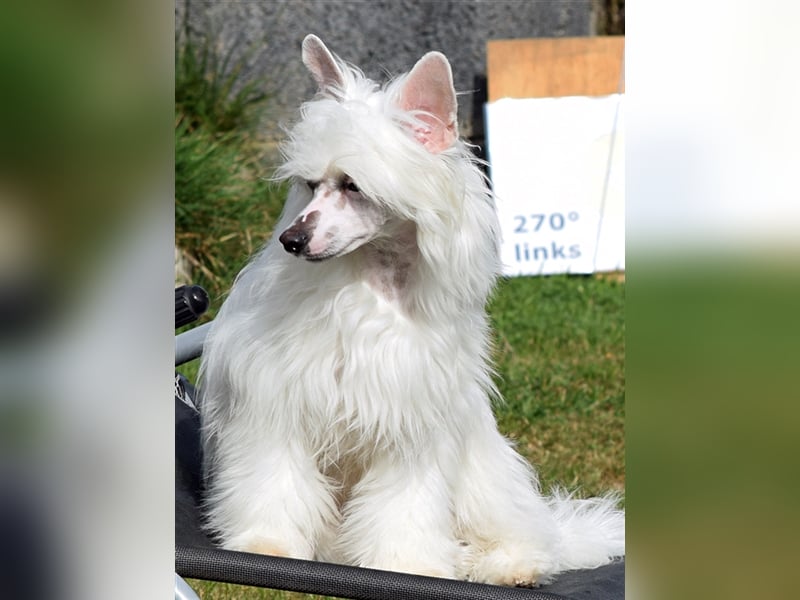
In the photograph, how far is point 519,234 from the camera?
17.0ft

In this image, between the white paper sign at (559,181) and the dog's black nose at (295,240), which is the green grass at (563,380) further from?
the dog's black nose at (295,240)

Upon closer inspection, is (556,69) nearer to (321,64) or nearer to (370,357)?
(321,64)

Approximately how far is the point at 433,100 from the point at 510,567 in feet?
2.83

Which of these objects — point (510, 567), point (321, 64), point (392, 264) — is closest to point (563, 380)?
point (510, 567)

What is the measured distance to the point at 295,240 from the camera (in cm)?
165

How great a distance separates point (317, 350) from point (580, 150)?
3912mm

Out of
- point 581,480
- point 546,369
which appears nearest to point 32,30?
point 581,480

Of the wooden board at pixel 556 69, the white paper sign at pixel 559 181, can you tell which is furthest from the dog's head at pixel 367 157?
the wooden board at pixel 556 69

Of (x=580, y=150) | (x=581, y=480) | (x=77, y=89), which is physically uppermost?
(x=77, y=89)

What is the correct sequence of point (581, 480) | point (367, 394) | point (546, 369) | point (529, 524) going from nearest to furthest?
point (367, 394) → point (529, 524) → point (581, 480) → point (546, 369)

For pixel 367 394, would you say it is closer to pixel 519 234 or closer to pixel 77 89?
pixel 77 89

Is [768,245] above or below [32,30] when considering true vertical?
below

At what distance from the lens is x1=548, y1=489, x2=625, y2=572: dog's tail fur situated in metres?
2.04

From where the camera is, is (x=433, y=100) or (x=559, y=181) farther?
(x=559, y=181)
